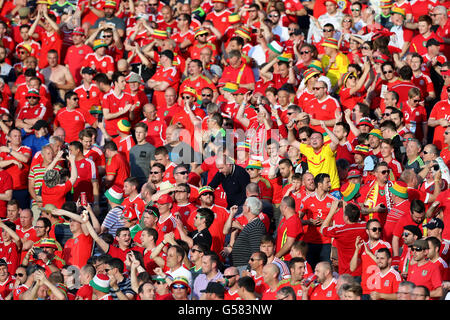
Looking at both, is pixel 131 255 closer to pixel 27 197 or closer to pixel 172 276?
pixel 172 276

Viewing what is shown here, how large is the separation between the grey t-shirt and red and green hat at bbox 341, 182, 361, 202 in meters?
3.27

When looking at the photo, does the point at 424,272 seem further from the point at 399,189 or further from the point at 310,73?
the point at 310,73

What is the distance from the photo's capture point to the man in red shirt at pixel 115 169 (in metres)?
15.5

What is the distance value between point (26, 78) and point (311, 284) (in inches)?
319

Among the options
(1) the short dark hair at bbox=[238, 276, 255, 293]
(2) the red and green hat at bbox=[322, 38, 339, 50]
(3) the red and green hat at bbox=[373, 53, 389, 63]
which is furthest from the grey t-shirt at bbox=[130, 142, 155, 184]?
(1) the short dark hair at bbox=[238, 276, 255, 293]

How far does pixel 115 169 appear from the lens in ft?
50.9

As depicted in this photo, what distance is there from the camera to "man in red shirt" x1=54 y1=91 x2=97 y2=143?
1667cm

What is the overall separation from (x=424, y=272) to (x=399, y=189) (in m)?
1.77

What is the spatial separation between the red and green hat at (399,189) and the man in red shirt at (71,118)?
574 centimetres

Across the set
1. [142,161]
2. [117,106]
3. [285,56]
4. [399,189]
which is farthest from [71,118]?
[399,189]

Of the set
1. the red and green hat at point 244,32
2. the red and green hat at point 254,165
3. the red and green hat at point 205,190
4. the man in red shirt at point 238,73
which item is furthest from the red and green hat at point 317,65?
the red and green hat at point 205,190

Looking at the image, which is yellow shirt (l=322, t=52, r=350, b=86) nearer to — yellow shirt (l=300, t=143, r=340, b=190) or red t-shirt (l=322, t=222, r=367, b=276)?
yellow shirt (l=300, t=143, r=340, b=190)

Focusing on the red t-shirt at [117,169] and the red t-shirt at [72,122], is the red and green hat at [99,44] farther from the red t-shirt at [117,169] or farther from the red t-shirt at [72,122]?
the red t-shirt at [117,169]
